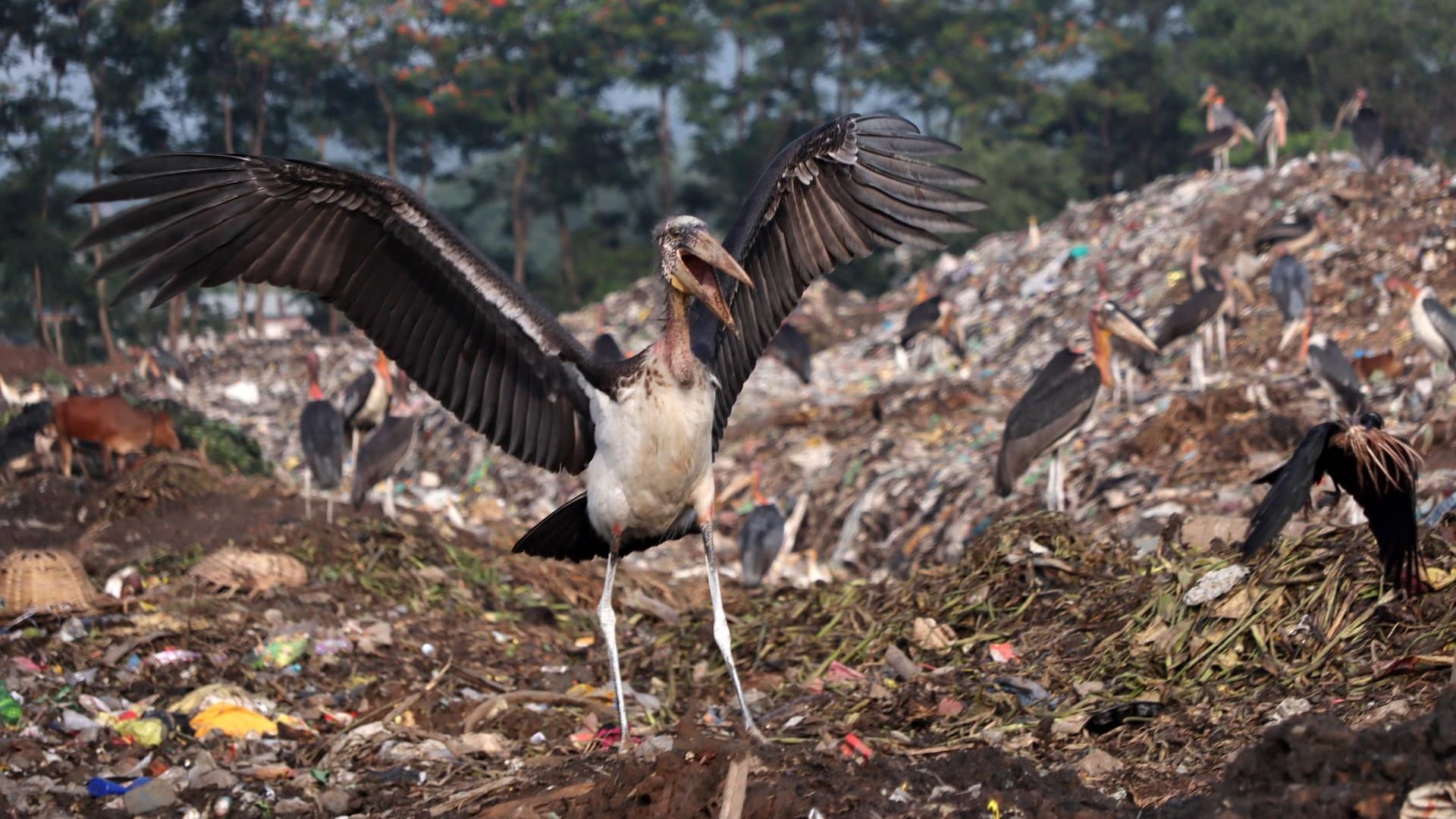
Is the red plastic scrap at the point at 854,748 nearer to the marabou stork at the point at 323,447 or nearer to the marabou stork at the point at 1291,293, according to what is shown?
the marabou stork at the point at 323,447

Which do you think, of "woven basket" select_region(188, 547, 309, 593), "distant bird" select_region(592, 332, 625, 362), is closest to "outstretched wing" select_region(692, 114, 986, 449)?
"woven basket" select_region(188, 547, 309, 593)

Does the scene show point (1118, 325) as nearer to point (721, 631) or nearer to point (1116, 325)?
point (1116, 325)

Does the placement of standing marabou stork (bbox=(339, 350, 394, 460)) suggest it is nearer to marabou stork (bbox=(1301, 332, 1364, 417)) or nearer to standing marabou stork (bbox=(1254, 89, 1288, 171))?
marabou stork (bbox=(1301, 332, 1364, 417))

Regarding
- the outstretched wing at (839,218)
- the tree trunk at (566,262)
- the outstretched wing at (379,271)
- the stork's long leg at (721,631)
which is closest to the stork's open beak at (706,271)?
the outstretched wing at (379,271)

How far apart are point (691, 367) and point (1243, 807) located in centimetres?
237

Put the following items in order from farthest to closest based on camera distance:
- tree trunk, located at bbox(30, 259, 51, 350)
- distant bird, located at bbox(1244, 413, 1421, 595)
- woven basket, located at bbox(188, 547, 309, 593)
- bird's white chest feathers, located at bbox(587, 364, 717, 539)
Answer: tree trunk, located at bbox(30, 259, 51, 350), woven basket, located at bbox(188, 547, 309, 593), bird's white chest feathers, located at bbox(587, 364, 717, 539), distant bird, located at bbox(1244, 413, 1421, 595)

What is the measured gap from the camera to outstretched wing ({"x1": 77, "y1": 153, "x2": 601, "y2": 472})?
436cm

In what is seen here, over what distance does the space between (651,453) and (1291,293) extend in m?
9.37

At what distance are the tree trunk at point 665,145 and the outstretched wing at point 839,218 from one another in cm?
2634

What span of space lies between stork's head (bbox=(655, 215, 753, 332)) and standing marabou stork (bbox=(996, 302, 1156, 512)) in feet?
Answer: 15.5

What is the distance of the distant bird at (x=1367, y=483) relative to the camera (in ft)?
14.0

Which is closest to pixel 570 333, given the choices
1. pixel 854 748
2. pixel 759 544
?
pixel 854 748

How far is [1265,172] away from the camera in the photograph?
64.2 feet

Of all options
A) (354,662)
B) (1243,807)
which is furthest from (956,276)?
(1243,807)
